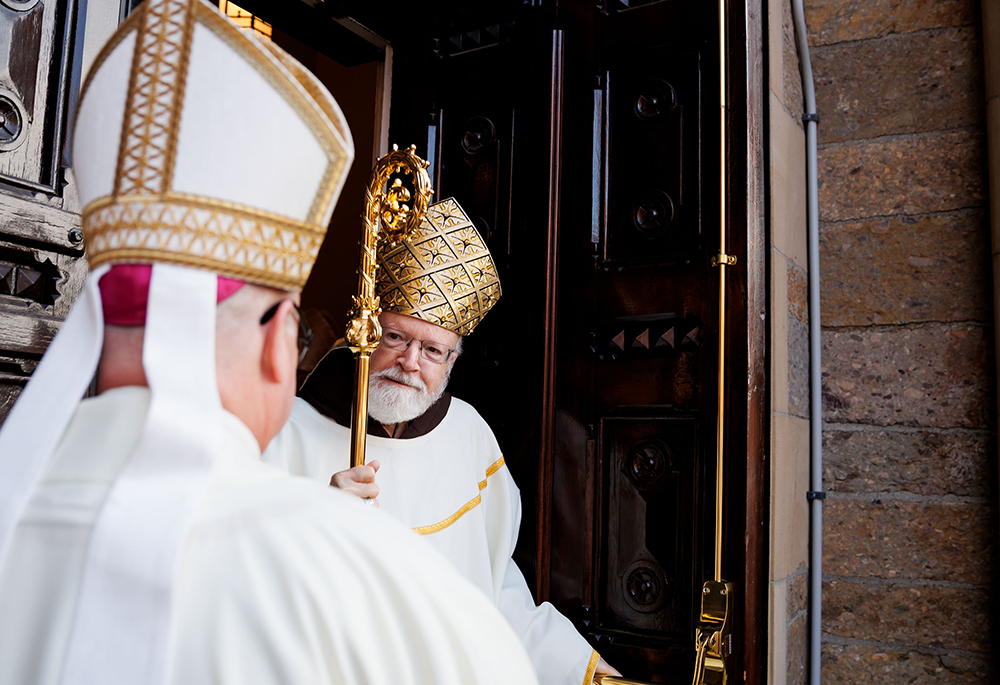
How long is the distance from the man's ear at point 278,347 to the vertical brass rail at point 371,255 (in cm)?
110

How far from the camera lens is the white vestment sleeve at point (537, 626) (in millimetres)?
2684

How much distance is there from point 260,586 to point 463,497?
78.9 inches

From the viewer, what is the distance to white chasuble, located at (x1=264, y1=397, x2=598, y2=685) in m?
2.65

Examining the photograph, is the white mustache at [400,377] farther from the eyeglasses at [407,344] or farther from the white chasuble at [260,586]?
the white chasuble at [260,586]

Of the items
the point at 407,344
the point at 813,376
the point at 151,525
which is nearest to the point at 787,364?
the point at 813,376

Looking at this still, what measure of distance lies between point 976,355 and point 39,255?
9.86 feet

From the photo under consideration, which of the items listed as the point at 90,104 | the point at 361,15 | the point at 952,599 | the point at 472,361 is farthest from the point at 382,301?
the point at 952,599

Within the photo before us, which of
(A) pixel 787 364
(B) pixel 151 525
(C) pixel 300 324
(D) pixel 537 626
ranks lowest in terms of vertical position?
(D) pixel 537 626

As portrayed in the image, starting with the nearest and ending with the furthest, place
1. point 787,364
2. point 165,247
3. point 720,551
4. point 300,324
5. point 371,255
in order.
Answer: point 165,247
point 300,324
point 371,255
point 720,551
point 787,364

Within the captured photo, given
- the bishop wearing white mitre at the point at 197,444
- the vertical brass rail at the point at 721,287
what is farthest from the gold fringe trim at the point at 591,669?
the bishop wearing white mitre at the point at 197,444

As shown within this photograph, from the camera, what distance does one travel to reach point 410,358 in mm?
2779

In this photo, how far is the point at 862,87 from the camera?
3.35 m

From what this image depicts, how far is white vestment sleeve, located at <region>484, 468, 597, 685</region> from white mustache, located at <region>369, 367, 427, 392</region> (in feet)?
1.64

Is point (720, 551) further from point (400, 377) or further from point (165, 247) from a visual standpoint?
point (165, 247)
